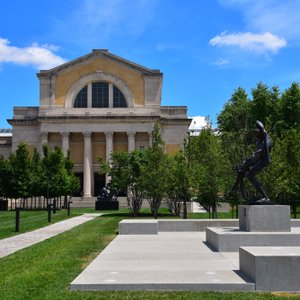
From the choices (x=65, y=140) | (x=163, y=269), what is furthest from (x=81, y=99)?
(x=163, y=269)

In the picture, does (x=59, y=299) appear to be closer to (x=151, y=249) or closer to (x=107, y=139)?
(x=151, y=249)

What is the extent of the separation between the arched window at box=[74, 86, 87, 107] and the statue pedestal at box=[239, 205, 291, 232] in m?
56.7

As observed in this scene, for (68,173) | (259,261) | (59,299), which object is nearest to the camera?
(59,299)

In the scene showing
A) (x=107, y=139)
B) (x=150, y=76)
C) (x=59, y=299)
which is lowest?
(x=59, y=299)

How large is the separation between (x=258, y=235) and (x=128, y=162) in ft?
84.6

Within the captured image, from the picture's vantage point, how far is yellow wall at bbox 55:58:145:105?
226 feet

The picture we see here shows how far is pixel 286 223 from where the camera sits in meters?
14.3

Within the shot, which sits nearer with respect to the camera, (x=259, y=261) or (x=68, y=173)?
(x=259, y=261)

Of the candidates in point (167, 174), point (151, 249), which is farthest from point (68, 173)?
point (151, 249)

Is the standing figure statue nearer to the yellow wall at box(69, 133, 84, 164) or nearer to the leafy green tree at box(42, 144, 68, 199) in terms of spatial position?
the leafy green tree at box(42, 144, 68, 199)

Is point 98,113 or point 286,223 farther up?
point 98,113

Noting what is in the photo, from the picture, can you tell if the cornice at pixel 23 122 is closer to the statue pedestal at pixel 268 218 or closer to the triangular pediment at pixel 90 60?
the triangular pediment at pixel 90 60

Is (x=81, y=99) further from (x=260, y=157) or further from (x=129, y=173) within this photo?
(x=260, y=157)

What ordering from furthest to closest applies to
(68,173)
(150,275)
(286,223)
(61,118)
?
(61,118) < (68,173) < (286,223) < (150,275)
